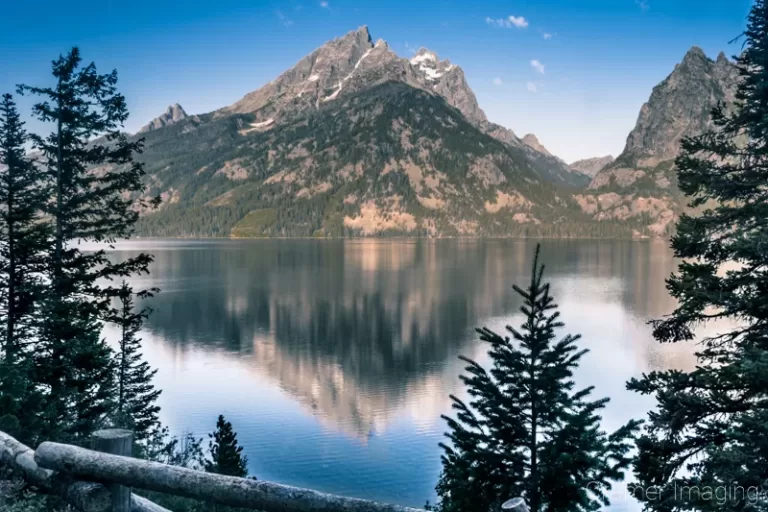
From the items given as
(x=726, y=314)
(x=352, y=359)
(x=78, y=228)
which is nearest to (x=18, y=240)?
(x=78, y=228)

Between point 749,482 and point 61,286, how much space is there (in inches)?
1080

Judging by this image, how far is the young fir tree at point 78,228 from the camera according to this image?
25.0 meters

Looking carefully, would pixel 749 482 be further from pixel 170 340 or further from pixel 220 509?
pixel 170 340

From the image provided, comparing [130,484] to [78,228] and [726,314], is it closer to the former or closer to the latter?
[726,314]

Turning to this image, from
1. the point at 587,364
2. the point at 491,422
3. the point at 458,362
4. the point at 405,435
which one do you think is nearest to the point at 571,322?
the point at 587,364

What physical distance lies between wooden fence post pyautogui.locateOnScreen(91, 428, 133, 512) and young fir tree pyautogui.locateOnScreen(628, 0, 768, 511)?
1329 cm

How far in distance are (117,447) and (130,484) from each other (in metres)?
0.51

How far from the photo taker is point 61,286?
86.6ft

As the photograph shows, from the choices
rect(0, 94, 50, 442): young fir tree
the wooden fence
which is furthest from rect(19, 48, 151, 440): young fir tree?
the wooden fence

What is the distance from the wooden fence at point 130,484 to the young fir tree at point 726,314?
39.7 feet

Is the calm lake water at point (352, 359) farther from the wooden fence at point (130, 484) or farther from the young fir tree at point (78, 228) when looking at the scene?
the wooden fence at point (130, 484)

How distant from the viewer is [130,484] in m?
6.43

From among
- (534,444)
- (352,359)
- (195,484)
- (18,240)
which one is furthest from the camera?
(352,359)

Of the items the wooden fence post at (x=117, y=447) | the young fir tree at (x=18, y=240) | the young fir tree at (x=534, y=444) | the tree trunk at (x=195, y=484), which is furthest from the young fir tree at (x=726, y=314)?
the young fir tree at (x=18, y=240)
